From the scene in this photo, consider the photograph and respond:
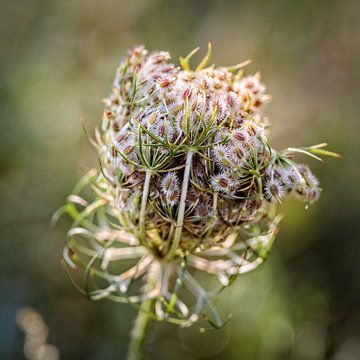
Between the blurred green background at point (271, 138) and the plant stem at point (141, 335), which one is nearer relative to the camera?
the plant stem at point (141, 335)

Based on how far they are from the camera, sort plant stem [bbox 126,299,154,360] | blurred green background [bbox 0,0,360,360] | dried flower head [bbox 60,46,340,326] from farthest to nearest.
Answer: blurred green background [bbox 0,0,360,360] → plant stem [bbox 126,299,154,360] → dried flower head [bbox 60,46,340,326]

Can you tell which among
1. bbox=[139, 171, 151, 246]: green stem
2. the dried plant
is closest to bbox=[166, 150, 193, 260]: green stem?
the dried plant

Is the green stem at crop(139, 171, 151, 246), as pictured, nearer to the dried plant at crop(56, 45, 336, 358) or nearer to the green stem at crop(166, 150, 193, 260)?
the dried plant at crop(56, 45, 336, 358)

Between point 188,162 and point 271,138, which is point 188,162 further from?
point 271,138

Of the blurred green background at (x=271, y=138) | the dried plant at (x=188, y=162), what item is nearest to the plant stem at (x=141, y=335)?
the dried plant at (x=188, y=162)

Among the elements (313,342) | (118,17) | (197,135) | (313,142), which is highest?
(118,17)

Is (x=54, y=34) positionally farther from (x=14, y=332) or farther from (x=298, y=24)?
(x=14, y=332)

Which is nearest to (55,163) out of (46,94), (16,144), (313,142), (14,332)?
(16,144)

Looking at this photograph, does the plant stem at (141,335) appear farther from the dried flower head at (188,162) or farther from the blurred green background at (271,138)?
the blurred green background at (271,138)
